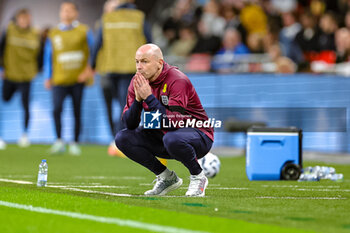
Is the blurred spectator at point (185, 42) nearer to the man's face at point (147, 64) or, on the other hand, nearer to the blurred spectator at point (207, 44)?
the blurred spectator at point (207, 44)

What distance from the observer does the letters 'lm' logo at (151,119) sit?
22.9 feet

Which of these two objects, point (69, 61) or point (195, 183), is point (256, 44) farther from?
point (195, 183)

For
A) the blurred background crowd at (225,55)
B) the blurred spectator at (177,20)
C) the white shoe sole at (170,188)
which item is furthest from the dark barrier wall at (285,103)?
the white shoe sole at (170,188)

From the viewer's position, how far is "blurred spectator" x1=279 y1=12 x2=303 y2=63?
17.0 m

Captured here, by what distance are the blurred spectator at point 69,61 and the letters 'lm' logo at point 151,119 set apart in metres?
7.41

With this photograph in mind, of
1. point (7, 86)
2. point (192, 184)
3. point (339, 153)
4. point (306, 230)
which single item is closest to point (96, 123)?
point (7, 86)

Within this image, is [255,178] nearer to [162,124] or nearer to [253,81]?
[162,124]

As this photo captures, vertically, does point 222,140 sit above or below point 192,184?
below

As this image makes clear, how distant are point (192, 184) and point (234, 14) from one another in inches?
511

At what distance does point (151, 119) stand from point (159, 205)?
1009 mm

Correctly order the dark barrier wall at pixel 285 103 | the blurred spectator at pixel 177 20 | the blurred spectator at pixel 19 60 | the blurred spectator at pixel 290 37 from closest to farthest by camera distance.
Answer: the dark barrier wall at pixel 285 103, the blurred spectator at pixel 290 37, the blurred spectator at pixel 19 60, the blurred spectator at pixel 177 20

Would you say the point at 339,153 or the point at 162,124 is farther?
the point at 339,153

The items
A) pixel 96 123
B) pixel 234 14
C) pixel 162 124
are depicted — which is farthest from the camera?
pixel 234 14

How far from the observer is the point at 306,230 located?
5.00 metres
